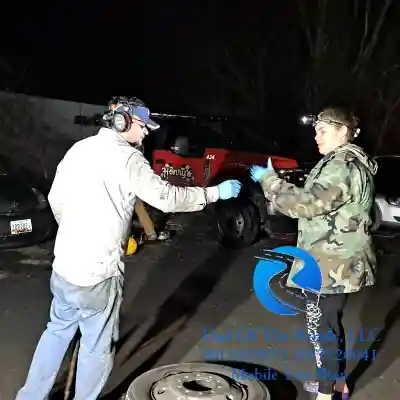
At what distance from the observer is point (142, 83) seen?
15477 mm

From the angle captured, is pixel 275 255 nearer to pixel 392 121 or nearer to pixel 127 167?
pixel 127 167

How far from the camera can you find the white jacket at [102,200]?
326 cm

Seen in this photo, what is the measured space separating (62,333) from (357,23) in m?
12.9

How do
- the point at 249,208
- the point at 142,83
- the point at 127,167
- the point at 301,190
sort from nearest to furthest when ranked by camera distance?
the point at 127,167 < the point at 301,190 < the point at 249,208 < the point at 142,83

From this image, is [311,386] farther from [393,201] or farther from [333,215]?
[393,201]

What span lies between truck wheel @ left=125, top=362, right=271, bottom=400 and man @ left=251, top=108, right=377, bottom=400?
61cm

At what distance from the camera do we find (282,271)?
4652 mm

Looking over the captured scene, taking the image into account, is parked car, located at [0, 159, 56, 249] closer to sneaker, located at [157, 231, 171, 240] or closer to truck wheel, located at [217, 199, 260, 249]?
sneaker, located at [157, 231, 171, 240]

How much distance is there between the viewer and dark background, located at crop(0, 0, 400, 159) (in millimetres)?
14102

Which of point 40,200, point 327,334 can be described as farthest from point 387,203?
point 327,334

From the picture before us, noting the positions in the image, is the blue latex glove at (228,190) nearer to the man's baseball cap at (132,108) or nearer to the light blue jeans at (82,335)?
the man's baseball cap at (132,108)

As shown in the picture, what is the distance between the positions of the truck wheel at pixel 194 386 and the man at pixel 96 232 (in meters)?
0.30

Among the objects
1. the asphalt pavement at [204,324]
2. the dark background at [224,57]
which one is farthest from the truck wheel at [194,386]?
the dark background at [224,57]

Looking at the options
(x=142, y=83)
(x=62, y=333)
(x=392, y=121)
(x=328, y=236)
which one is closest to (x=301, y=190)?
(x=328, y=236)
